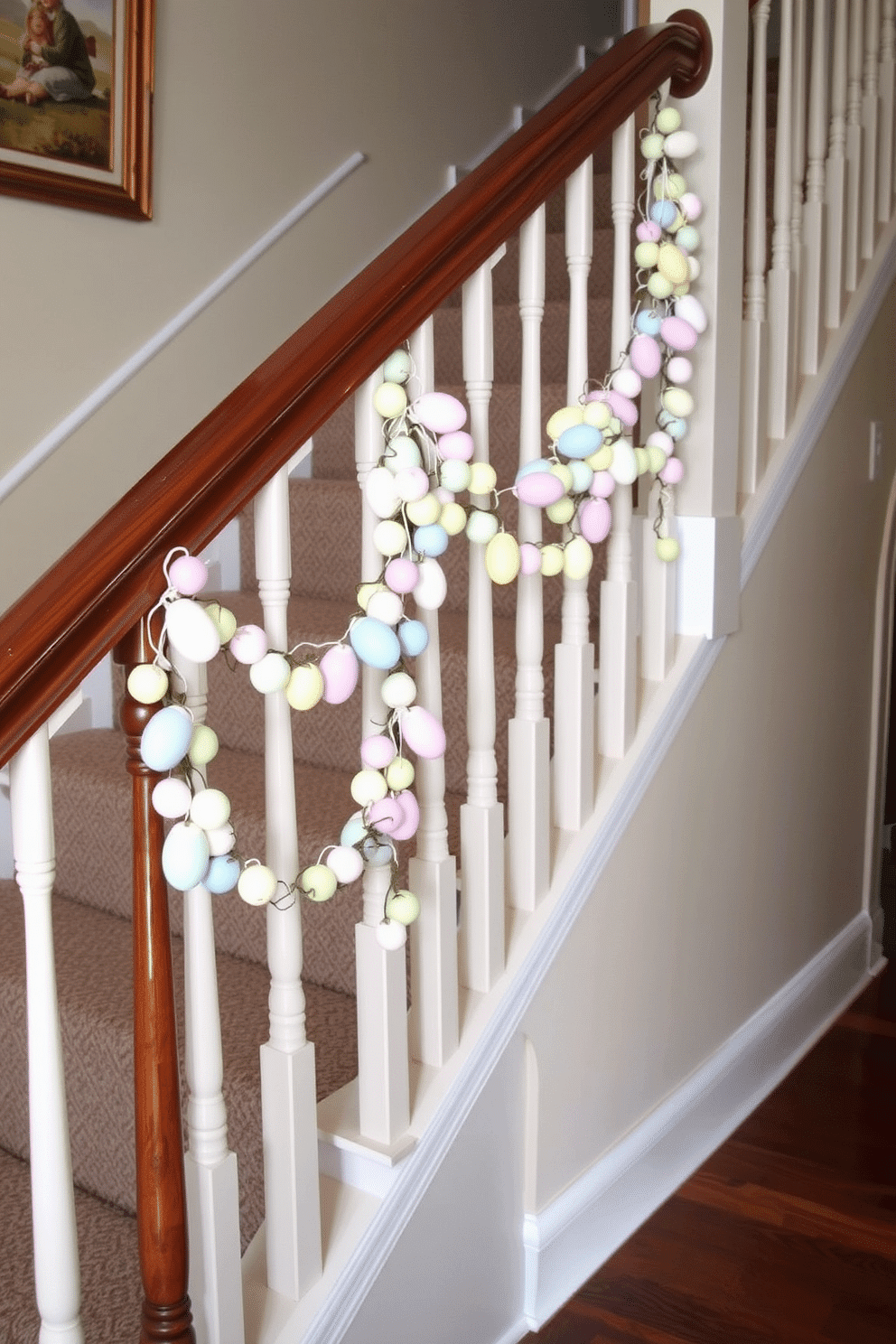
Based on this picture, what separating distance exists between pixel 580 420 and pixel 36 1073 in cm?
92

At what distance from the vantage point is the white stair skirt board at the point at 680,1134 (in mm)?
1671

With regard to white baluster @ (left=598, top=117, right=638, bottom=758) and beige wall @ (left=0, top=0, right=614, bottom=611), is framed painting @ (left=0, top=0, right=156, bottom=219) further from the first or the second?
white baluster @ (left=598, top=117, right=638, bottom=758)

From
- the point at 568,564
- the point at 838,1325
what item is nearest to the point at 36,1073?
the point at 568,564

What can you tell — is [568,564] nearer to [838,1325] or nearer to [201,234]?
[838,1325]

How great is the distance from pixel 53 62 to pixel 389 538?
1452mm

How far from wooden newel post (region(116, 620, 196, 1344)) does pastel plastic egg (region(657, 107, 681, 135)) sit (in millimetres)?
1127

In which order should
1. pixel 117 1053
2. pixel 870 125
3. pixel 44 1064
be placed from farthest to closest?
1. pixel 870 125
2. pixel 117 1053
3. pixel 44 1064

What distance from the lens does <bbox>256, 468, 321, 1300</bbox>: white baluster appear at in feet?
3.72

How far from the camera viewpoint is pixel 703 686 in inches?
74.3

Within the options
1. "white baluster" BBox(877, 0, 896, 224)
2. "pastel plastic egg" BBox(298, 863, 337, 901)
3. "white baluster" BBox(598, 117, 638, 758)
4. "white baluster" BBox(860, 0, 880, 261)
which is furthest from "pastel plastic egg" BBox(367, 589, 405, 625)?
"white baluster" BBox(877, 0, 896, 224)

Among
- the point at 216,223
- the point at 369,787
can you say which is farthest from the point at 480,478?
the point at 216,223

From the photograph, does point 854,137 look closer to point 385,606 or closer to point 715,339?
point 715,339

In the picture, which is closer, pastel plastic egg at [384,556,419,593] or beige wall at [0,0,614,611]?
pastel plastic egg at [384,556,419,593]

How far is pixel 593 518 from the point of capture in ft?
4.72
